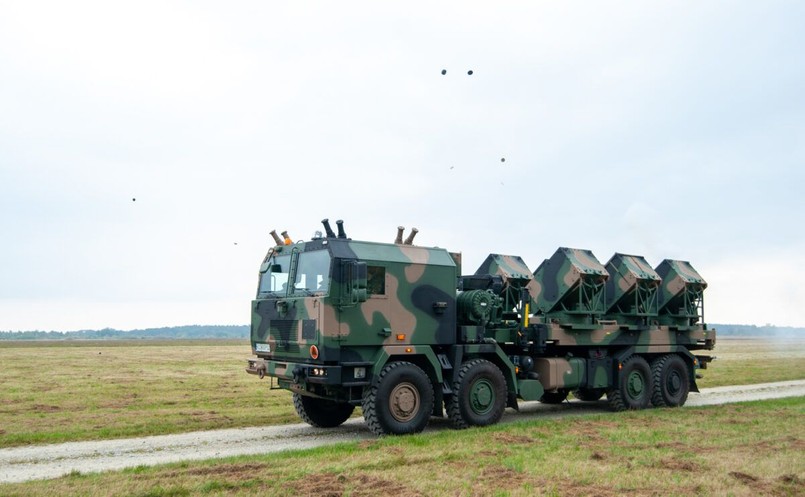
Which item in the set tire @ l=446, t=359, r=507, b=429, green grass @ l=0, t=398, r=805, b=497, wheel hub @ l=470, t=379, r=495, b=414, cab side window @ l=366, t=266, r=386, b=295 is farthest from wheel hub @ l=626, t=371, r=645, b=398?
cab side window @ l=366, t=266, r=386, b=295

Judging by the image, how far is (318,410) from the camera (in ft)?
44.9

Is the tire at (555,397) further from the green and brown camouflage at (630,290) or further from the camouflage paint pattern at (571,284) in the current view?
the camouflage paint pattern at (571,284)

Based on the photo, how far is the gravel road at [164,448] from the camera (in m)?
9.70

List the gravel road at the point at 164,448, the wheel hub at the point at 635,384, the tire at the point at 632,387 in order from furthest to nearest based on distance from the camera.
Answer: the wheel hub at the point at 635,384 → the tire at the point at 632,387 → the gravel road at the point at 164,448

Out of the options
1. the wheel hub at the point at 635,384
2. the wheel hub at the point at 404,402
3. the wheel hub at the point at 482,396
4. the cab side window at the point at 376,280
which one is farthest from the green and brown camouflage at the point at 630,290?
the cab side window at the point at 376,280

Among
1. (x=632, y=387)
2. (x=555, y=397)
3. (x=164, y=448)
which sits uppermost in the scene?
(x=632, y=387)

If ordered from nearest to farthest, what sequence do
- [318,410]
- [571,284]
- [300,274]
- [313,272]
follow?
[313,272] → [300,274] → [318,410] → [571,284]

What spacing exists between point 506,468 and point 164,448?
5.41 metres

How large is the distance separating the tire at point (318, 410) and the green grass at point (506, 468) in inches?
96.5

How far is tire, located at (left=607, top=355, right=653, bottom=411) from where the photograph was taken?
1622 cm

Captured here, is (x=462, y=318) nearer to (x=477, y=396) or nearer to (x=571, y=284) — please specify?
(x=477, y=396)

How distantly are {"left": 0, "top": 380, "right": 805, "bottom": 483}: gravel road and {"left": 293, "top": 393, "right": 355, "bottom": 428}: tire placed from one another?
20 centimetres

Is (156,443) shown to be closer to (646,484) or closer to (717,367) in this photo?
(646,484)

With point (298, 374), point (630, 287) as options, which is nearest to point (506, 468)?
point (298, 374)
